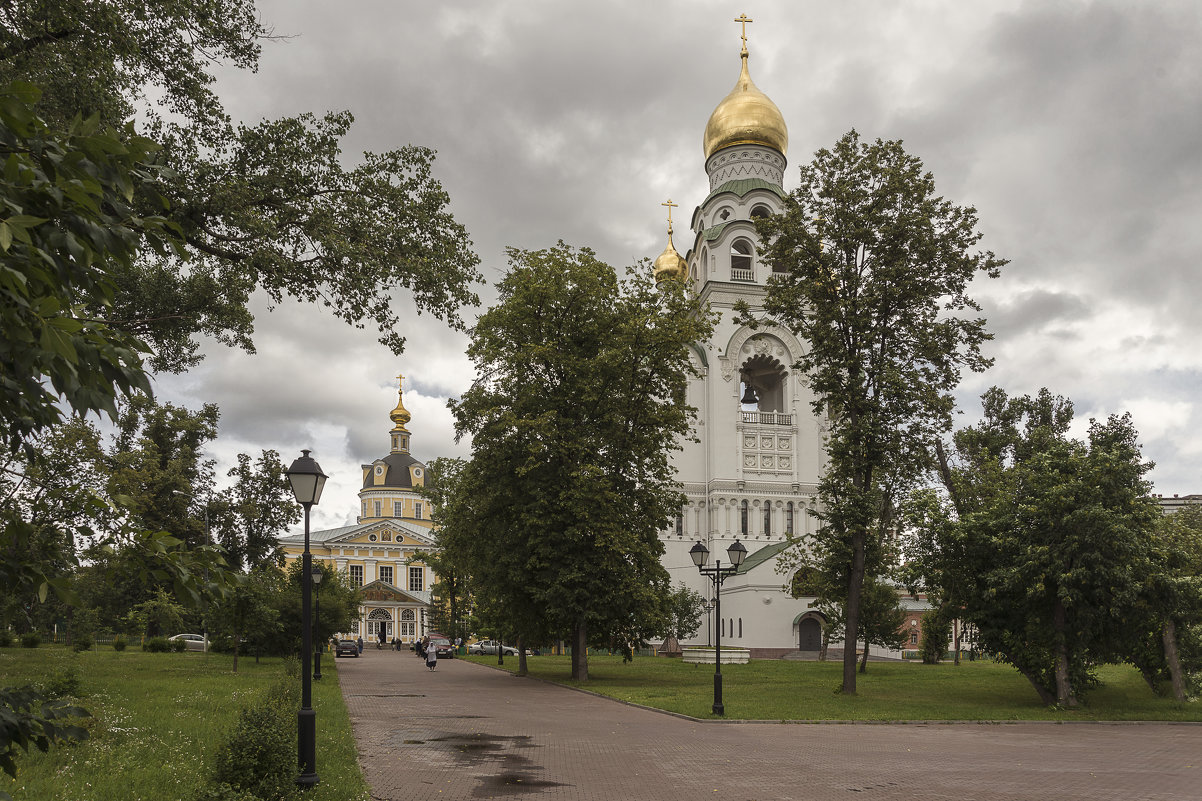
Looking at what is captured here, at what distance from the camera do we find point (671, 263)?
62.0 meters

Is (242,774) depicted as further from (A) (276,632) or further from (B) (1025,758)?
(A) (276,632)

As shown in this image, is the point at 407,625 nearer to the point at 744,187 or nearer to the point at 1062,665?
the point at 744,187

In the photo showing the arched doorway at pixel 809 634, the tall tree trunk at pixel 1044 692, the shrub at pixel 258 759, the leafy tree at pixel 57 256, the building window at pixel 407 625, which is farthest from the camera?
the building window at pixel 407 625

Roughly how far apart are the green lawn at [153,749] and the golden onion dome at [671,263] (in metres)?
45.6

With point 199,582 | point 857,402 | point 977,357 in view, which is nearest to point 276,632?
point 857,402

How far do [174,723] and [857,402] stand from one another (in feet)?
56.5

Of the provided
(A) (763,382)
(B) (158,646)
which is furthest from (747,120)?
(B) (158,646)

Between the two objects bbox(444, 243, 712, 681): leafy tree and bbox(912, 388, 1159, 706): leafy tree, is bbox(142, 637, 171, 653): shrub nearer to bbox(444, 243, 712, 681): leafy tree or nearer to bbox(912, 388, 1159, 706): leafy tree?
bbox(444, 243, 712, 681): leafy tree

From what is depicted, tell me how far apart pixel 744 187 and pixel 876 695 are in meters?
38.8

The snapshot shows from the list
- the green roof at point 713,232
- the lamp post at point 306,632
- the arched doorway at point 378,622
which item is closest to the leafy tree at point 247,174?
the lamp post at point 306,632

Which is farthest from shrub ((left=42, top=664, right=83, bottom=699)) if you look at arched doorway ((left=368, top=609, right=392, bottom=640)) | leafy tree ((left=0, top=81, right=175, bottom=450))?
arched doorway ((left=368, top=609, right=392, bottom=640))

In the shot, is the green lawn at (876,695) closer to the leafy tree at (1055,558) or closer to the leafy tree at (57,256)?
the leafy tree at (1055,558)

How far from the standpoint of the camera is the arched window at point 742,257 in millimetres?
54969

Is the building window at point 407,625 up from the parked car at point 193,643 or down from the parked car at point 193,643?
down
